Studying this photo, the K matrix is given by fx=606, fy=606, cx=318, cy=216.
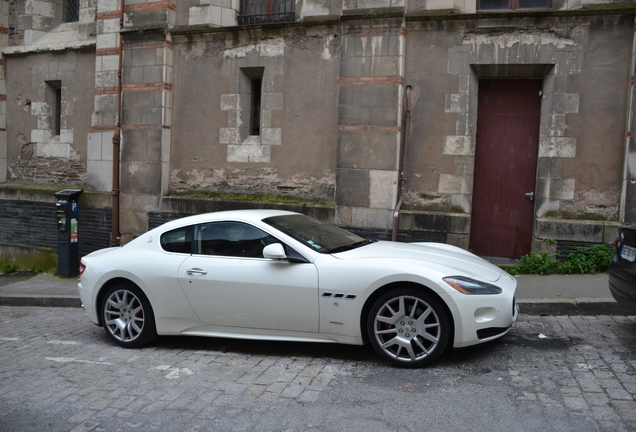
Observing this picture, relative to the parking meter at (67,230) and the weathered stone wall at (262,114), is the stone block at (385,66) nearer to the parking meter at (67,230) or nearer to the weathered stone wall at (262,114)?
the weathered stone wall at (262,114)

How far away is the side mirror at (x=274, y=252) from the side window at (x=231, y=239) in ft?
0.85

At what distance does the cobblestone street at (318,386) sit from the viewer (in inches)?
166

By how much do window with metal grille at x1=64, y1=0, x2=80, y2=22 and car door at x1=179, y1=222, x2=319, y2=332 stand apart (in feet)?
32.6

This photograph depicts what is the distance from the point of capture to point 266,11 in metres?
11.7

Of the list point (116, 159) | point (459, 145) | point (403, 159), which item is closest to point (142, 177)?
point (116, 159)

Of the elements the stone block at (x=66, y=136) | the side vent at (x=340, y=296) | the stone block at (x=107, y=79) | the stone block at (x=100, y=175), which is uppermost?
the stone block at (x=107, y=79)

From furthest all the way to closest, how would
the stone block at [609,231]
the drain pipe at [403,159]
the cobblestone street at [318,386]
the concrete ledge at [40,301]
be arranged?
the drain pipe at [403,159], the concrete ledge at [40,301], the stone block at [609,231], the cobblestone street at [318,386]

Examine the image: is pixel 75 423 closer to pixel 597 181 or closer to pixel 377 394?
pixel 377 394

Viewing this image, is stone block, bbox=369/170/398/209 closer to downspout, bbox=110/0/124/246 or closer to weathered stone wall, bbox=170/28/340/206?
weathered stone wall, bbox=170/28/340/206

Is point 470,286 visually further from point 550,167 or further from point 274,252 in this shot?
point 550,167

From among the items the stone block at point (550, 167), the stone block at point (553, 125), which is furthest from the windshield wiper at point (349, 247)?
the stone block at point (553, 125)

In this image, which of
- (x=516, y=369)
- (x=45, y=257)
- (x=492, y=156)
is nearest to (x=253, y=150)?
(x=492, y=156)

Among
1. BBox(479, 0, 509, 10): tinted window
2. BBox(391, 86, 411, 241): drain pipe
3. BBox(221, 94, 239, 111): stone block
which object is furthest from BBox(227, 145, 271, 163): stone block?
BBox(479, 0, 509, 10): tinted window

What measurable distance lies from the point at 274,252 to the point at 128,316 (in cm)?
191
